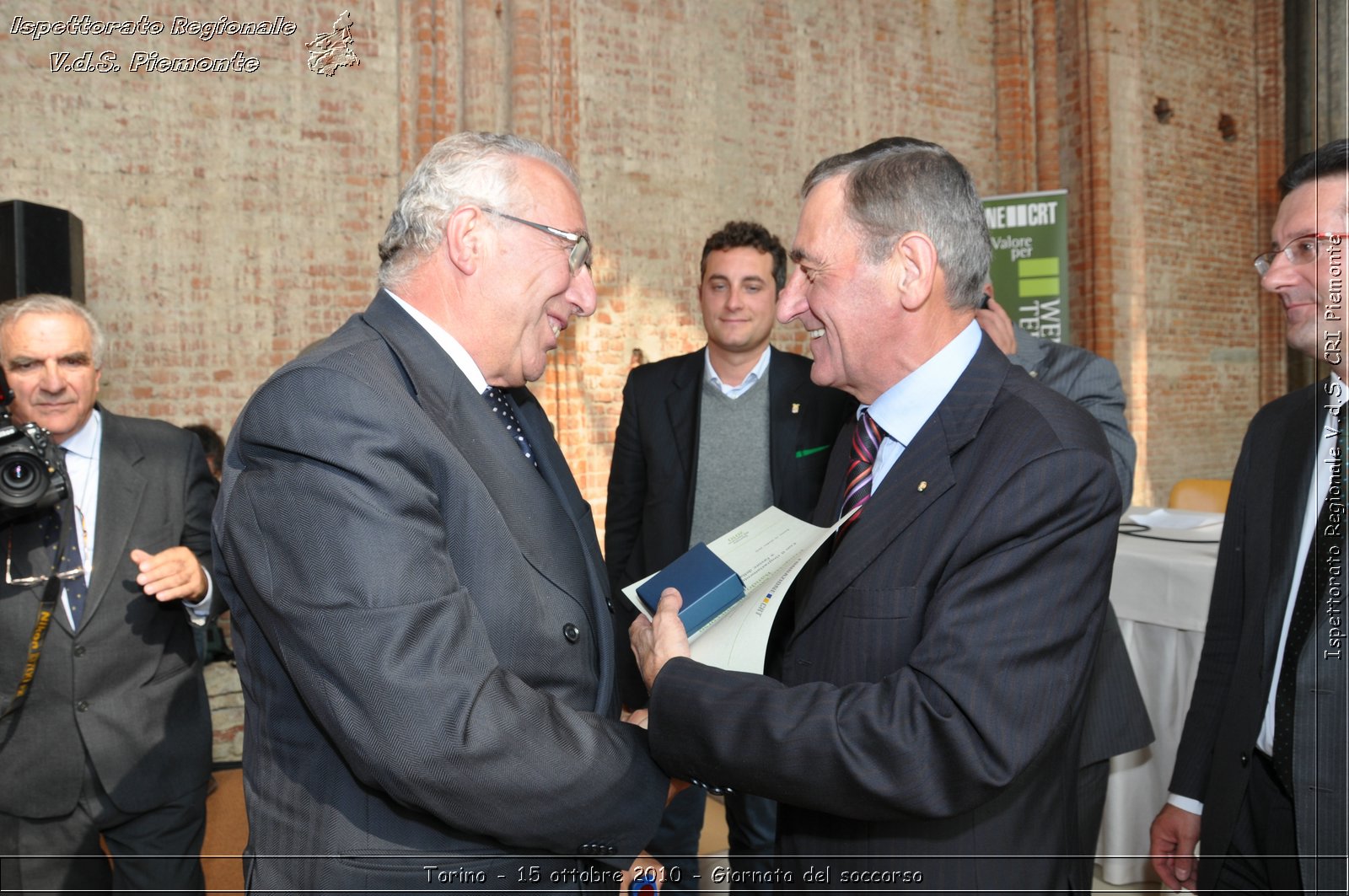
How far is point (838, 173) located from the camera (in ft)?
6.17

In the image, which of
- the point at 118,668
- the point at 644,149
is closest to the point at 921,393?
the point at 118,668

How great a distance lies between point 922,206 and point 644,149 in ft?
18.1

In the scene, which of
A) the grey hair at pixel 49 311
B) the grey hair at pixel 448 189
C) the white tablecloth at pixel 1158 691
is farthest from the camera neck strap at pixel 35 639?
the white tablecloth at pixel 1158 691

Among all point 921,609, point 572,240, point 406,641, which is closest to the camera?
point 406,641

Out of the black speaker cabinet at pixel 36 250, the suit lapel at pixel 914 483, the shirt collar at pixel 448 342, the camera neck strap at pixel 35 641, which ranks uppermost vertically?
the black speaker cabinet at pixel 36 250

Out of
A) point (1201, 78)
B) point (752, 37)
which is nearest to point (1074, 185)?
point (1201, 78)

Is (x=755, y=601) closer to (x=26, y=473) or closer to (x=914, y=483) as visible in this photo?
(x=914, y=483)

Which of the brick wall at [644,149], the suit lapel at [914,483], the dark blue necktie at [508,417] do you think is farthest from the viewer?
the brick wall at [644,149]

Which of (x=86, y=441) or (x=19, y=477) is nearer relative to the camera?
(x=19, y=477)

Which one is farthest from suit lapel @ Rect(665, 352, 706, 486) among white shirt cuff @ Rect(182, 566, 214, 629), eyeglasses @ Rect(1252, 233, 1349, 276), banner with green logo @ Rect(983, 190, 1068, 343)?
banner with green logo @ Rect(983, 190, 1068, 343)

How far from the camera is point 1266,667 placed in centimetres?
207

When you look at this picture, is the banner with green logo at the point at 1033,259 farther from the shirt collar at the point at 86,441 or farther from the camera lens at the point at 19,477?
the camera lens at the point at 19,477

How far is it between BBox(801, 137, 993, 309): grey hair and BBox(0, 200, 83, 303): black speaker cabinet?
379 centimetres

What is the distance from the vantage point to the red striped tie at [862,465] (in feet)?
6.28
